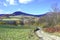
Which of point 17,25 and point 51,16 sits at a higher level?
point 51,16

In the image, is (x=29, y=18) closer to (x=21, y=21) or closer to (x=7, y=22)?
(x=21, y=21)

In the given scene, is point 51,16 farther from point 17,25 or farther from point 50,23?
point 17,25

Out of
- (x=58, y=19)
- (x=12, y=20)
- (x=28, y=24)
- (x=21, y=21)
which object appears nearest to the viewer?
(x=58, y=19)

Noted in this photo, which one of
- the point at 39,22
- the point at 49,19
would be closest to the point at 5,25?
the point at 39,22

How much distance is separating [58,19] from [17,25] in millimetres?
16175

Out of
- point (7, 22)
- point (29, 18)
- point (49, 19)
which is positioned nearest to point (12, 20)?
point (7, 22)

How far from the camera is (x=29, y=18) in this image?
50.3 m

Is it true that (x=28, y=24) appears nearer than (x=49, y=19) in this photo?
No

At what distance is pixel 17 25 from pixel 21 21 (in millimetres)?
3832

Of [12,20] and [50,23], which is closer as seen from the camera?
[50,23]

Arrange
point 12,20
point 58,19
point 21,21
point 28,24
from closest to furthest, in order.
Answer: point 58,19, point 12,20, point 21,21, point 28,24

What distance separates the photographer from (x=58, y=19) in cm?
3922

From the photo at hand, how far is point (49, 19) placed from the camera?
40656mm

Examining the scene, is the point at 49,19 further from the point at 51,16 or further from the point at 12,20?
the point at 12,20
